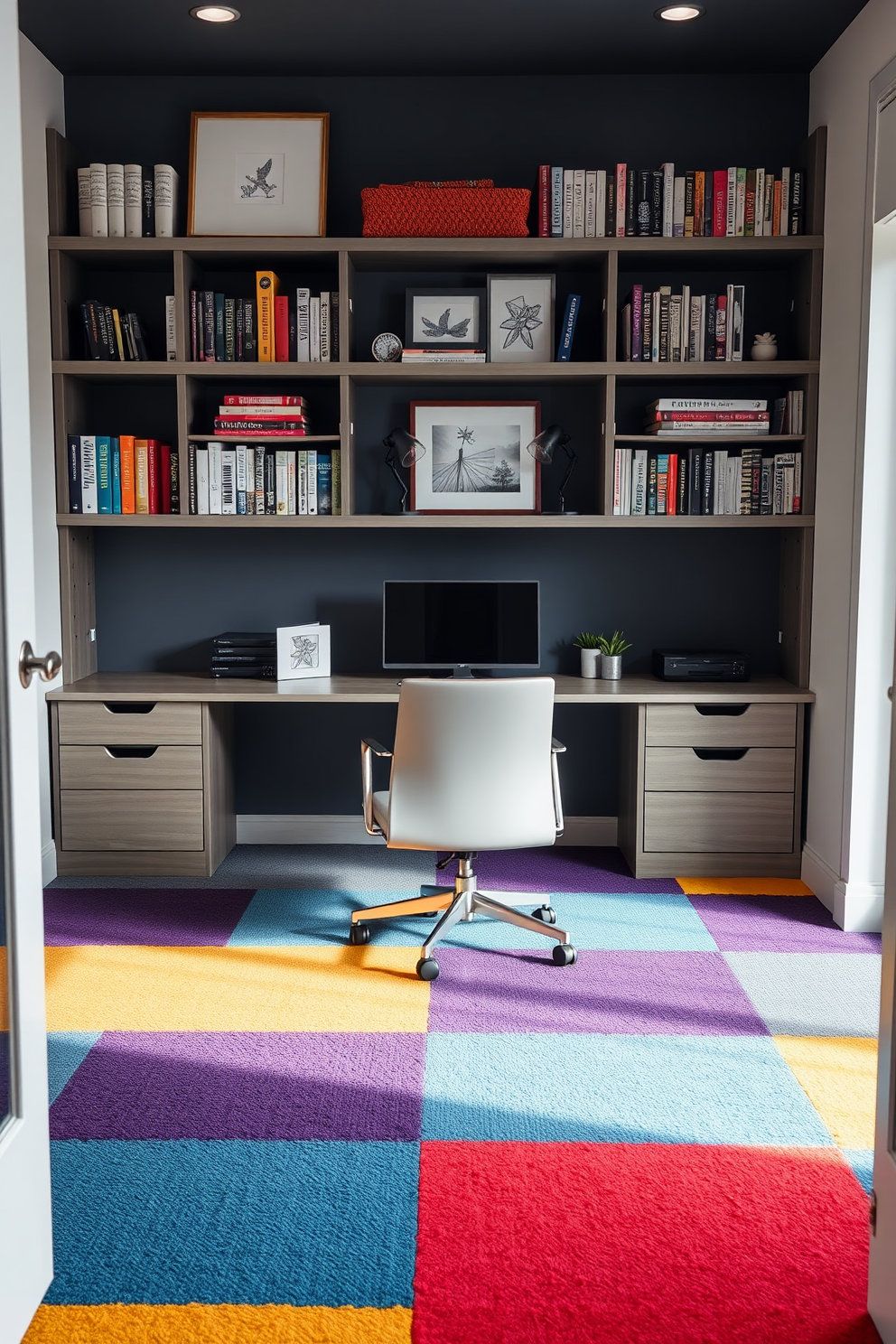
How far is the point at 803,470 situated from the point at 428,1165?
9.00ft

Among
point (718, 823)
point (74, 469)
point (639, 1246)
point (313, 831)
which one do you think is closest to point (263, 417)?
point (74, 469)

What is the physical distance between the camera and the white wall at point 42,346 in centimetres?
382

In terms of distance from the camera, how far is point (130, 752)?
13.1ft

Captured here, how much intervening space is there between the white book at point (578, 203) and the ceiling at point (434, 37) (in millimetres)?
422

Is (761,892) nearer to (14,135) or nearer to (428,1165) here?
(428,1165)

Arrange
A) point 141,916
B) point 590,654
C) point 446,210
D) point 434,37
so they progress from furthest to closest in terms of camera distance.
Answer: point 590,654 → point 446,210 → point 434,37 → point 141,916

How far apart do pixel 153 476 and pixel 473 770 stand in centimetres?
179

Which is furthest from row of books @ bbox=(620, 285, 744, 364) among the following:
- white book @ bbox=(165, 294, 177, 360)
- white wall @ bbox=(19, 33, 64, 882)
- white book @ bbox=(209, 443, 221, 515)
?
white wall @ bbox=(19, 33, 64, 882)

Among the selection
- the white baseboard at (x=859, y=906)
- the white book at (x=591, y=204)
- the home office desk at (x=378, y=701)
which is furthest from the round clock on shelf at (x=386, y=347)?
the white baseboard at (x=859, y=906)

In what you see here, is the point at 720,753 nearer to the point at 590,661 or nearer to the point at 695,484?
the point at 590,661

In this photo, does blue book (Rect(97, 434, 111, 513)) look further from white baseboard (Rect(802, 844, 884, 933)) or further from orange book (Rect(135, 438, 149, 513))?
white baseboard (Rect(802, 844, 884, 933))

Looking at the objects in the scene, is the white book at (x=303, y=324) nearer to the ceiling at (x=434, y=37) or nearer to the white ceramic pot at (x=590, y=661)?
the ceiling at (x=434, y=37)

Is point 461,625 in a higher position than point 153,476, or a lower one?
lower

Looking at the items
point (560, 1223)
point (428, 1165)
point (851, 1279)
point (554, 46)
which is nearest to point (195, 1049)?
point (428, 1165)
